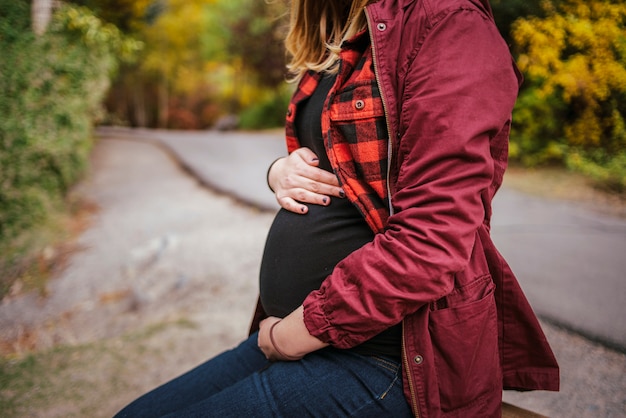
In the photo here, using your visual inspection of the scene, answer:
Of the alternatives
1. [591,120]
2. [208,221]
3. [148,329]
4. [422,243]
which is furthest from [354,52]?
[208,221]

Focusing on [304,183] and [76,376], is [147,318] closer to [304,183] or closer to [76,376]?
[76,376]

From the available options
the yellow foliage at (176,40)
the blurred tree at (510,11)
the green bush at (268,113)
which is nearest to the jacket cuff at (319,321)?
the blurred tree at (510,11)

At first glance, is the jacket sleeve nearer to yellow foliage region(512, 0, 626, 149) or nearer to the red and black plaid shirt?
the red and black plaid shirt

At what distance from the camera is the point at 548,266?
10.7ft

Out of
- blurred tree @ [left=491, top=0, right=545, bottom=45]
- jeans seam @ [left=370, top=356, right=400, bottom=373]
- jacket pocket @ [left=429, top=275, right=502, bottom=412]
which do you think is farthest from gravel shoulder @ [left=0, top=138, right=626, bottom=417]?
blurred tree @ [left=491, top=0, right=545, bottom=45]

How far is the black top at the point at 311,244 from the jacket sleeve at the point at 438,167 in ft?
0.52

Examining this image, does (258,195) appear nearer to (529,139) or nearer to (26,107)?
(26,107)

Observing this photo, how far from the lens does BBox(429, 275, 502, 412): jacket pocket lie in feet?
3.29

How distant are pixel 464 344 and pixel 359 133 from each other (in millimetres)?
564

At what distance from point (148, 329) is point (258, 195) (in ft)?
12.0

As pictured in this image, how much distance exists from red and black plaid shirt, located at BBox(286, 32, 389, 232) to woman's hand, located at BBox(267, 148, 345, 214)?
0.30 feet

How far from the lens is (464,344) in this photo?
1009 millimetres

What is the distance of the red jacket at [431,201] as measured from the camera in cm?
89

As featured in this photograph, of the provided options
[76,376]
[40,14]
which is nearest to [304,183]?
[76,376]
